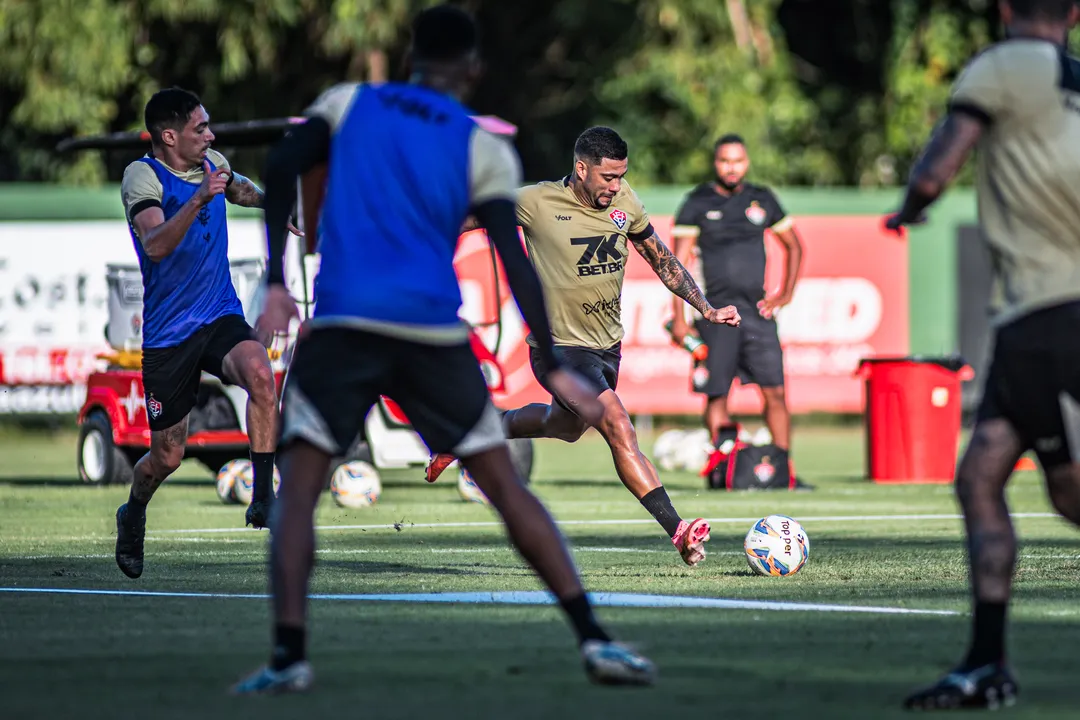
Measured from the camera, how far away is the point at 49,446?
22.0 meters

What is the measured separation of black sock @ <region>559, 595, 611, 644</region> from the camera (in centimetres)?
569

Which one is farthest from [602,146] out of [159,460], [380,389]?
[380,389]

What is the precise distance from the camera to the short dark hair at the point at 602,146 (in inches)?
384

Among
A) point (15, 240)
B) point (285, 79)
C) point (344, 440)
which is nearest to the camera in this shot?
point (344, 440)

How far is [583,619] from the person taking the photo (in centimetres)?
571

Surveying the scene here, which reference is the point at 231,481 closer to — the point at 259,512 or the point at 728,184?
the point at 728,184

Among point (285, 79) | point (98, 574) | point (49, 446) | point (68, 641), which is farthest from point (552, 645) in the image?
point (285, 79)

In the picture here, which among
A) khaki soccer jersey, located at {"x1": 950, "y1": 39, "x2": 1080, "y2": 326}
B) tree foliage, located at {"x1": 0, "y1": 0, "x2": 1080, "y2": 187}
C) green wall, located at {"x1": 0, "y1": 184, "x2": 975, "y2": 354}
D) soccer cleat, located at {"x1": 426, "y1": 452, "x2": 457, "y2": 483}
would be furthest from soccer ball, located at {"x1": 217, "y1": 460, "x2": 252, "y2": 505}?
tree foliage, located at {"x1": 0, "y1": 0, "x2": 1080, "y2": 187}

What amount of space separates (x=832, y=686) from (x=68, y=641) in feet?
8.53

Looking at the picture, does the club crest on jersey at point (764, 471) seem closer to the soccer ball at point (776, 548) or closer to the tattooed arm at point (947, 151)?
the soccer ball at point (776, 548)

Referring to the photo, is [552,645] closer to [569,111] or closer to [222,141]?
[222,141]

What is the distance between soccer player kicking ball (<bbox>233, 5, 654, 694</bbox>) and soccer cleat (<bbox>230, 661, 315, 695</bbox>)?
25 cm

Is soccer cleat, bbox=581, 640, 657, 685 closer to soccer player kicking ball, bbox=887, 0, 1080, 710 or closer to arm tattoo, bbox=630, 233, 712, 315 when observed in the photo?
soccer player kicking ball, bbox=887, 0, 1080, 710

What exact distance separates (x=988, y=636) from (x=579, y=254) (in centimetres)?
482
